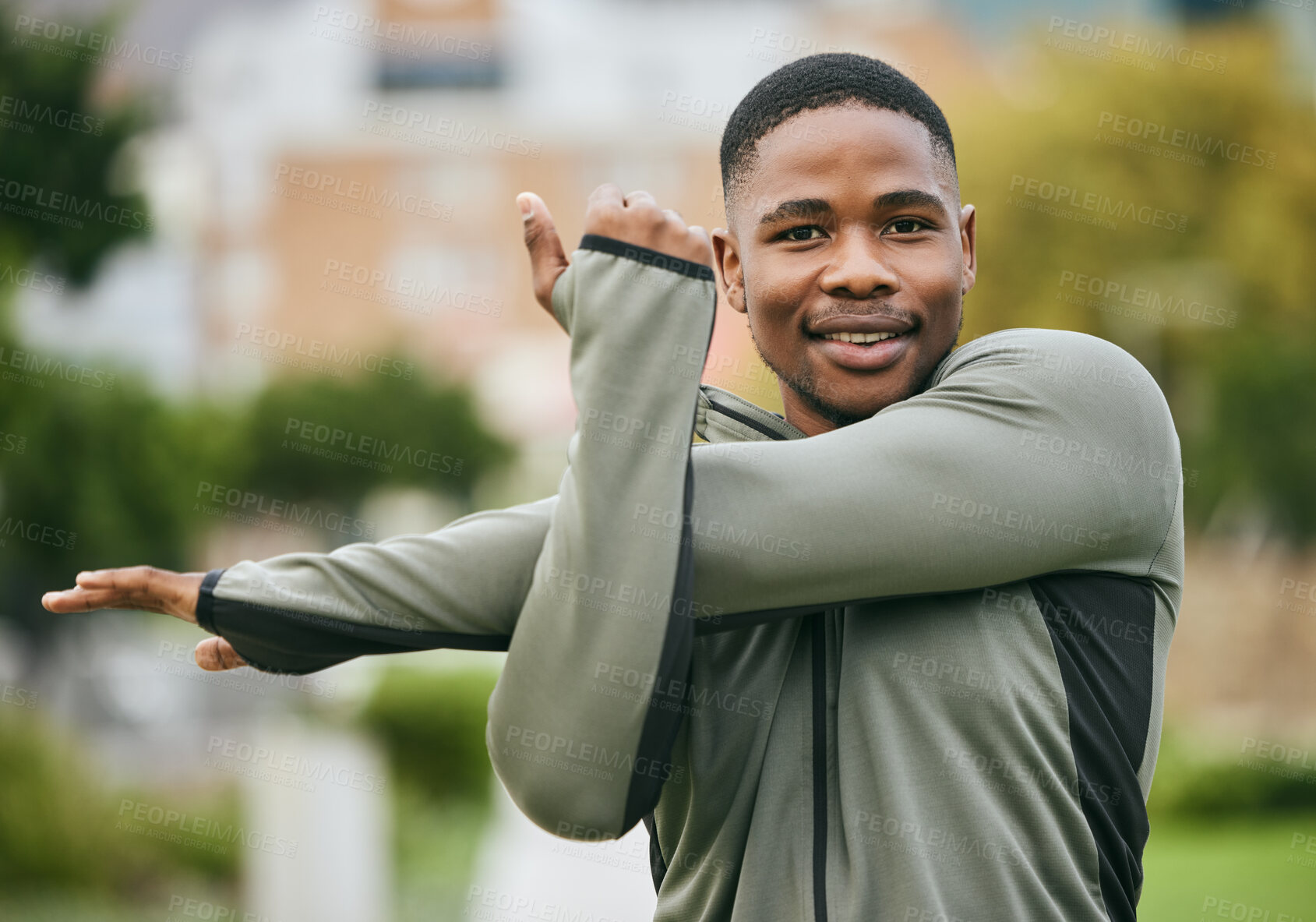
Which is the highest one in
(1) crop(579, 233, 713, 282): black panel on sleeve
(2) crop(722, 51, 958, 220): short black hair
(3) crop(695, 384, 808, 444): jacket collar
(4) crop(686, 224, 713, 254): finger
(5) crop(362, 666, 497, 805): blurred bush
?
(2) crop(722, 51, 958, 220): short black hair

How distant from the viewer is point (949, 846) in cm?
150

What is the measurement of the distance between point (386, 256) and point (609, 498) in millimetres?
47551

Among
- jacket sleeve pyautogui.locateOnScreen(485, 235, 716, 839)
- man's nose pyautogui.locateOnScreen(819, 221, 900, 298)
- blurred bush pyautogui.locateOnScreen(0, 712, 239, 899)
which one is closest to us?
jacket sleeve pyautogui.locateOnScreen(485, 235, 716, 839)

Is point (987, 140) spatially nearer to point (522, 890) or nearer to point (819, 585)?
point (522, 890)

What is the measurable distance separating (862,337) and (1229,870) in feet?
29.2

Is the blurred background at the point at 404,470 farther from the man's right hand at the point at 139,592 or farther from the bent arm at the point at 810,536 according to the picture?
the man's right hand at the point at 139,592

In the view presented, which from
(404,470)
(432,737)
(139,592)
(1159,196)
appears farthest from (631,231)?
(404,470)

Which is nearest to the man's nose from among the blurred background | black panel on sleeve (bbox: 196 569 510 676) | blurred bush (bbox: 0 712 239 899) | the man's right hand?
black panel on sleeve (bbox: 196 569 510 676)

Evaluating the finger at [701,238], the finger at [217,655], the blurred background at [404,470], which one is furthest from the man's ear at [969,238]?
the finger at [217,655]

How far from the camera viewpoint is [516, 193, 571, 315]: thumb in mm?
1521

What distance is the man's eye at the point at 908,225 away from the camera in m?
1.78

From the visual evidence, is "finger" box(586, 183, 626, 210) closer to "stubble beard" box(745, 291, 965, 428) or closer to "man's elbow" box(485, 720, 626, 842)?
"stubble beard" box(745, 291, 965, 428)

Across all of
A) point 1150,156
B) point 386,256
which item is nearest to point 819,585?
point 1150,156

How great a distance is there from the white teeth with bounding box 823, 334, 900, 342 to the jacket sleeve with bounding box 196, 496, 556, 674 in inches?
20.6
